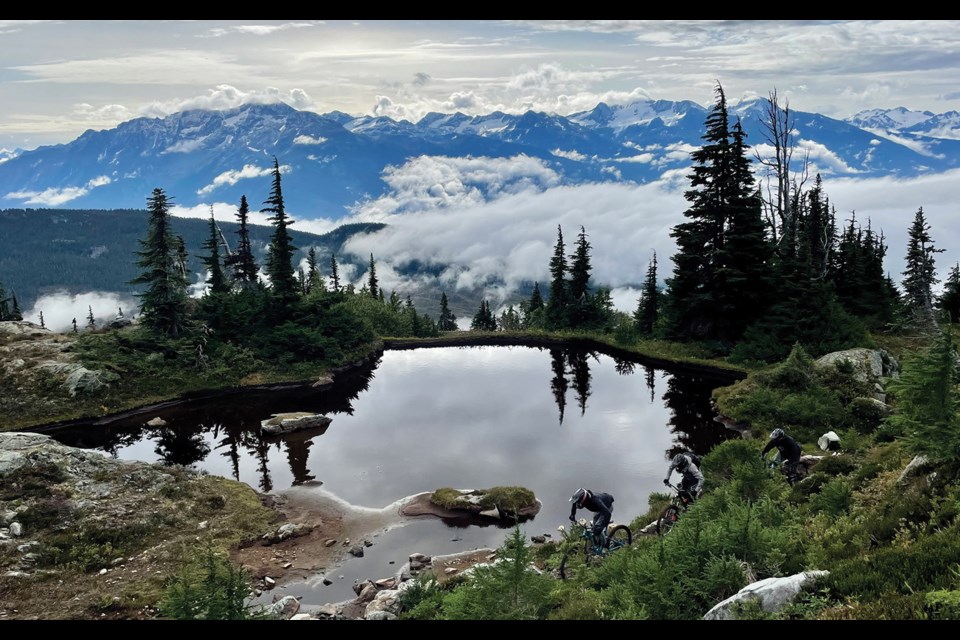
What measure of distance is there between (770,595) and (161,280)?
5147cm

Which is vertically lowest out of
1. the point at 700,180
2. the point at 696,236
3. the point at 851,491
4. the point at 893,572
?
the point at 851,491

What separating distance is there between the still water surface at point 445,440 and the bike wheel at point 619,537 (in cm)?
334

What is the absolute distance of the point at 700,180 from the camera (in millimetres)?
49156

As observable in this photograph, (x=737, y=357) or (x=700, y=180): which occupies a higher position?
(x=700, y=180)

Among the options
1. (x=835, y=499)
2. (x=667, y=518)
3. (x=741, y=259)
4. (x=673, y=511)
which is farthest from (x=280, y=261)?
(x=835, y=499)

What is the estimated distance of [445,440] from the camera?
110ft

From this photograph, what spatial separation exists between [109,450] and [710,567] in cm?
3443

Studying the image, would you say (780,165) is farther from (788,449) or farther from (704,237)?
(788,449)

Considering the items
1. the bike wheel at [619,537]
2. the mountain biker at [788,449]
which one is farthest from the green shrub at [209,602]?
the mountain biker at [788,449]

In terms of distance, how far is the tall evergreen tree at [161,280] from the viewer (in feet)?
160

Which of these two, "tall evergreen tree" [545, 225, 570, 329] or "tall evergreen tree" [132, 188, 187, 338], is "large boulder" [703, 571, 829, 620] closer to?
"tall evergreen tree" [132, 188, 187, 338]
